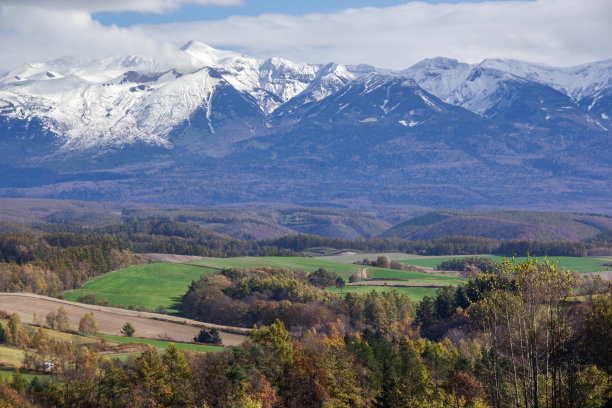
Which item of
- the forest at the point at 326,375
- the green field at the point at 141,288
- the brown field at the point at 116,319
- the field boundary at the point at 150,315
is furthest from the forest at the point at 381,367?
the green field at the point at 141,288

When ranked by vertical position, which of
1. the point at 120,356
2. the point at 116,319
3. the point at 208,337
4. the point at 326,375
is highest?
the point at 326,375

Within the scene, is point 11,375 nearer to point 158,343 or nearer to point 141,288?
point 158,343

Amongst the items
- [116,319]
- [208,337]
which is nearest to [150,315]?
[116,319]

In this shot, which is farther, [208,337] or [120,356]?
[208,337]

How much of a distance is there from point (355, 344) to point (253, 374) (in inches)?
600

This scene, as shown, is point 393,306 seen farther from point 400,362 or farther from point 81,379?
point 81,379

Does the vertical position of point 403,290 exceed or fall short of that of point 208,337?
it exceeds it

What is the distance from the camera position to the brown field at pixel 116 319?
130250 mm

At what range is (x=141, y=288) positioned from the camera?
598ft

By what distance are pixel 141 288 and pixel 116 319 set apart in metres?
43.1

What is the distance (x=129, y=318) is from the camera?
465ft

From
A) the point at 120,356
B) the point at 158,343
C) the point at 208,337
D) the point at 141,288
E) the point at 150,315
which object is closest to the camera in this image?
the point at 120,356

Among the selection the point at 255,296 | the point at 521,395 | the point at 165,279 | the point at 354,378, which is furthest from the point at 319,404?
the point at 165,279

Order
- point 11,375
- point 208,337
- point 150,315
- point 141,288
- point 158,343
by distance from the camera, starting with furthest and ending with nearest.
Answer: point 141,288, point 150,315, point 208,337, point 158,343, point 11,375
